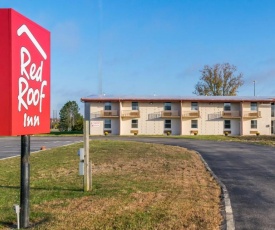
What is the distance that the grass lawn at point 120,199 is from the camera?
20.1 ft

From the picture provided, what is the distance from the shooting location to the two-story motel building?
173 feet

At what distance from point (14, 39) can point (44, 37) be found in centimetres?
92

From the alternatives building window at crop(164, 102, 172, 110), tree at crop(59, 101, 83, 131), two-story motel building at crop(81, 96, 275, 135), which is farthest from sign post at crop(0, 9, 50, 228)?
tree at crop(59, 101, 83, 131)

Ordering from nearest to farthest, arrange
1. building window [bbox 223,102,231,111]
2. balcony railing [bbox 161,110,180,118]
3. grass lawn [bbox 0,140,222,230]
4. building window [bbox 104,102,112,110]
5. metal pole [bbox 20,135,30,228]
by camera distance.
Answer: metal pole [bbox 20,135,30,228], grass lawn [bbox 0,140,222,230], balcony railing [bbox 161,110,180,118], building window [bbox 104,102,112,110], building window [bbox 223,102,231,111]

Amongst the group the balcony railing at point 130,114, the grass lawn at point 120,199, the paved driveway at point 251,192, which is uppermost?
the balcony railing at point 130,114

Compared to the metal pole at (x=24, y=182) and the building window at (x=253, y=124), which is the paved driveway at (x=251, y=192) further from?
the building window at (x=253, y=124)

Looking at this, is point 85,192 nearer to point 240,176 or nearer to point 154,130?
point 240,176

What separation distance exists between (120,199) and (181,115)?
4537 cm

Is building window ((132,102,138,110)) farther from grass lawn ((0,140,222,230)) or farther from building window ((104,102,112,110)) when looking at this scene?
grass lawn ((0,140,222,230))

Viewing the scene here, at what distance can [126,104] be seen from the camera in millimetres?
53531

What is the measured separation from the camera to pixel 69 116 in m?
69.1

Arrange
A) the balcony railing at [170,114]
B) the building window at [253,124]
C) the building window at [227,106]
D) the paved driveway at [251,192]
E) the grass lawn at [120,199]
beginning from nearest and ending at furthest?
the grass lawn at [120,199], the paved driveway at [251,192], the balcony railing at [170,114], the building window at [253,124], the building window at [227,106]

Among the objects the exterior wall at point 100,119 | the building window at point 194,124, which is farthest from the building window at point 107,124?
the building window at point 194,124

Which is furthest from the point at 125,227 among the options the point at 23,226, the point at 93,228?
the point at 23,226
